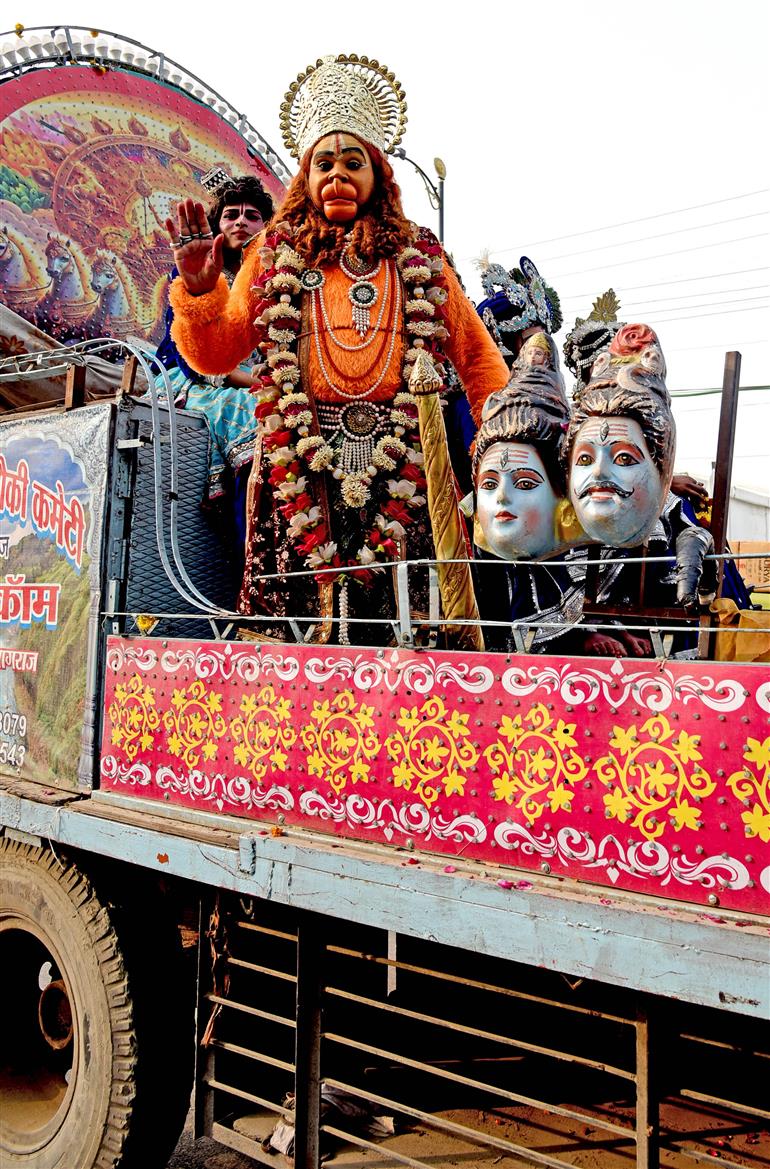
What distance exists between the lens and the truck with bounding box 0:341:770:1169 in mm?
2029

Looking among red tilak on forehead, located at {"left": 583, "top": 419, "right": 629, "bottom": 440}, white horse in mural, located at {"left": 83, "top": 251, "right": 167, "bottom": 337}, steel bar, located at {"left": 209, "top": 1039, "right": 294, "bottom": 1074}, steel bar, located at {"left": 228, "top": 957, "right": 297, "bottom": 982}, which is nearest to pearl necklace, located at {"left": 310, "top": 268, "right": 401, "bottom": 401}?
red tilak on forehead, located at {"left": 583, "top": 419, "right": 629, "bottom": 440}

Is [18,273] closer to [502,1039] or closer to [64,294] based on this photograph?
[64,294]

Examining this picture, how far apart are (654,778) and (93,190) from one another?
498cm

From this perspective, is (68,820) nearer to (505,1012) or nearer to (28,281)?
(505,1012)

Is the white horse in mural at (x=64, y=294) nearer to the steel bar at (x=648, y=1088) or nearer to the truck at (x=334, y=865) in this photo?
the truck at (x=334, y=865)

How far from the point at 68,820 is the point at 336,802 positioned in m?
1.19

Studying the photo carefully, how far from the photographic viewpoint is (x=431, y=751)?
2.41m

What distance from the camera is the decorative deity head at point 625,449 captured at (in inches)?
94.0

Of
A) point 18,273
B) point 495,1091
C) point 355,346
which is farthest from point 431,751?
point 18,273

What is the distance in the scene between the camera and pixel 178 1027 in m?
3.38

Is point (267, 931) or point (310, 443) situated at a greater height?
point (310, 443)

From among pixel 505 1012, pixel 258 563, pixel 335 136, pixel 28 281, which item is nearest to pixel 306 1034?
pixel 505 1012

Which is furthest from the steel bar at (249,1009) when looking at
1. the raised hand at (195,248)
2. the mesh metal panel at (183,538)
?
the raised hand at (195,248)

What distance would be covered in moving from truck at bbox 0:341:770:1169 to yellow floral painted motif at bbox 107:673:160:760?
0.04ft
